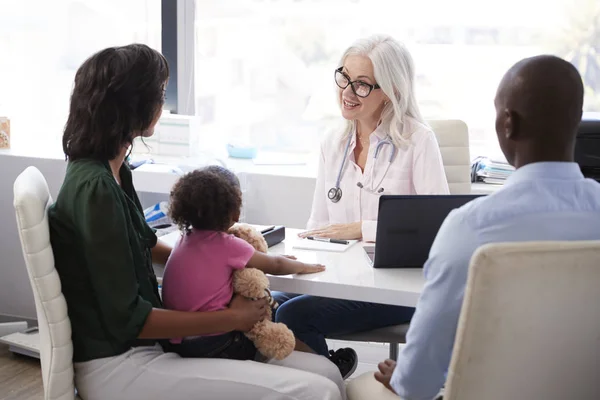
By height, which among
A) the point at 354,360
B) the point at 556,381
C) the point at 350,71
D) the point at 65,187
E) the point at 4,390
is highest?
the point at 350,71

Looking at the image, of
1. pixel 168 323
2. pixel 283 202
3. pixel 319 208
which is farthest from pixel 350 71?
pixel 168 323

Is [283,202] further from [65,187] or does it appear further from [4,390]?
[65,187]

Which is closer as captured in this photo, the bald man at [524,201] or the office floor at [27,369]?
the bald man at [524,201]

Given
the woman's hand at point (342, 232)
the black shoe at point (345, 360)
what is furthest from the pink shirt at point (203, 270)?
the black shoe at point (345, 360)

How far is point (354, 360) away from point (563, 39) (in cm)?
170

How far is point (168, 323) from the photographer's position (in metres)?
1.77

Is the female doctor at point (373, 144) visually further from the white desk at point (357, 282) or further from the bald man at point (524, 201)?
the bald man at point (524, 201)

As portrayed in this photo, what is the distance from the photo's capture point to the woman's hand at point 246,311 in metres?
1.87

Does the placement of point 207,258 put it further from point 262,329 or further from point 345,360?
point 345,360

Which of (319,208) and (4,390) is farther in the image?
(4,390)

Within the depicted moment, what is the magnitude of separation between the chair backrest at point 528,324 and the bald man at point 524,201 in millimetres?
67

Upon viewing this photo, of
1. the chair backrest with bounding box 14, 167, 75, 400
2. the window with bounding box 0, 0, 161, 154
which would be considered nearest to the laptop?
the chair backrest with bounding box 14, 167, 75, 400

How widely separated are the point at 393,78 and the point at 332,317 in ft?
2.72

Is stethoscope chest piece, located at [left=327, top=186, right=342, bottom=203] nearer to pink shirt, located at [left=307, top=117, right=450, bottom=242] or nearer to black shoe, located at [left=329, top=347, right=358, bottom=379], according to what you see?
pink shirt, located at [left=307, top=117, right=450, bottom=242]
